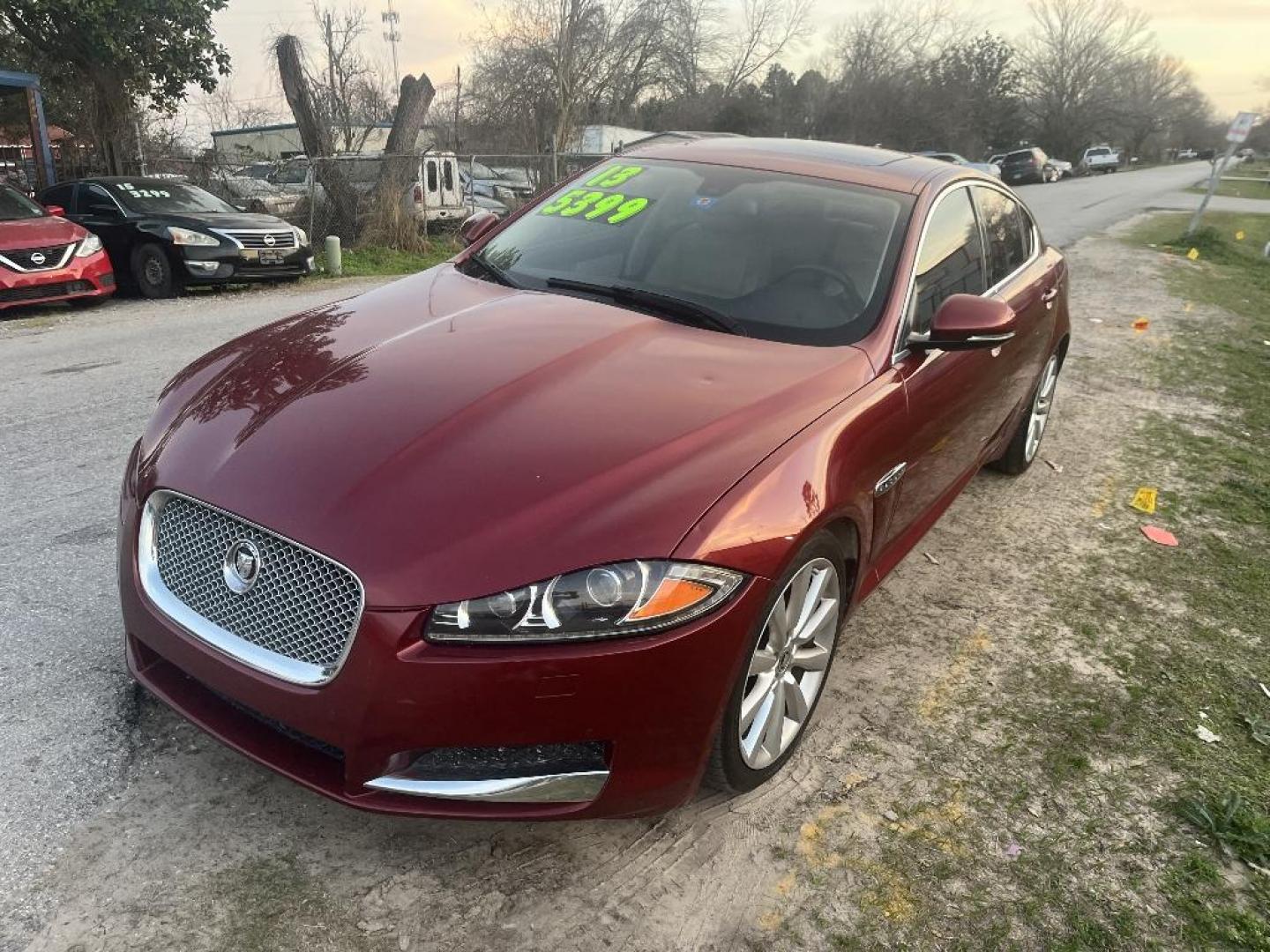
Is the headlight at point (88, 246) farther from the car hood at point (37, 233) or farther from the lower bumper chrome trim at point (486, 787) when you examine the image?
the lower bumper chrome trim at point (486, 787)

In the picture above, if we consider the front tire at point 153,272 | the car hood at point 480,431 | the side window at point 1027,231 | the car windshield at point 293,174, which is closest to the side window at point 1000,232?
the side window at point 1027,231

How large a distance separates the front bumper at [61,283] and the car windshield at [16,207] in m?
0.78

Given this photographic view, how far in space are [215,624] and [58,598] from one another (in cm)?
152

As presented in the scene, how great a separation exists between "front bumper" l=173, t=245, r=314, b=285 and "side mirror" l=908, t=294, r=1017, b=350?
9777 millimetres

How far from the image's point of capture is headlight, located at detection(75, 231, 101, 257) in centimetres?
969

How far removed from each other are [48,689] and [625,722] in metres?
1.87

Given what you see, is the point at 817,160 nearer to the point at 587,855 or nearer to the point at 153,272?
the point at 587,855

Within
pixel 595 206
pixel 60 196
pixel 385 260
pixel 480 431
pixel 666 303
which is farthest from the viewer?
pixel 385 260

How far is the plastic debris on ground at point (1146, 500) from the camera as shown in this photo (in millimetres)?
4730

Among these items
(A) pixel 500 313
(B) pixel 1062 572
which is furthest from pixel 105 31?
(B) pixel 1062 572

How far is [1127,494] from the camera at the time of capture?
494 cm

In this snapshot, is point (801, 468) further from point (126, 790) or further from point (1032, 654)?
point (126, 790)

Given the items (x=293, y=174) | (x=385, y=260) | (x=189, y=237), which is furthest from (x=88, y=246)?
(x=293, y=174)

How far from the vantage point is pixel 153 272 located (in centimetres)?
1076
